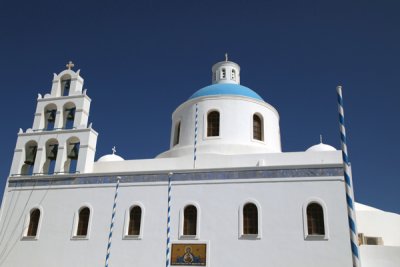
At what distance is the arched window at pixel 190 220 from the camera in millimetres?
11914

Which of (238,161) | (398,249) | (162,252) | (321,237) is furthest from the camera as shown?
(238,161)

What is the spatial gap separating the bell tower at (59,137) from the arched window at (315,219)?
26.4 ft

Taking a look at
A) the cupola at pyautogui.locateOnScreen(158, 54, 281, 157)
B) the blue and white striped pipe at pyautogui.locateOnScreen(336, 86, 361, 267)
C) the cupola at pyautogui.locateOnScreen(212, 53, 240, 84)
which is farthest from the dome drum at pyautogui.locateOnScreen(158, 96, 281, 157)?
the blue and white striped pipe at pyautogui.locateOnScreen(336, 86, 361, 267)

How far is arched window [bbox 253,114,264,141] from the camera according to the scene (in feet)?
51.4

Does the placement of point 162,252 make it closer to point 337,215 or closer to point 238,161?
point 238,161

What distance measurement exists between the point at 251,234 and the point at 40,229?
292 inches

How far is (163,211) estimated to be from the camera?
12227 mm

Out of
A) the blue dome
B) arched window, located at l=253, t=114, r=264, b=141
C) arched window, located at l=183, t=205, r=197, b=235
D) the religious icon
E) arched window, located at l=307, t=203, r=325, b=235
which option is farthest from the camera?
the blue dome

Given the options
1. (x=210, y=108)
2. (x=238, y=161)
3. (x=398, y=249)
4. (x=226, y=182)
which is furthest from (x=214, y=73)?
(x=398, y=249)

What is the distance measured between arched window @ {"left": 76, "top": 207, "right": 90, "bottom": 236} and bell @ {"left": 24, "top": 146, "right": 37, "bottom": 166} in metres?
3.55

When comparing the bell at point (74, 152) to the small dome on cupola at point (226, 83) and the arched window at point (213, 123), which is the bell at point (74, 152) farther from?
the small dome on cupola at point (226, 83)

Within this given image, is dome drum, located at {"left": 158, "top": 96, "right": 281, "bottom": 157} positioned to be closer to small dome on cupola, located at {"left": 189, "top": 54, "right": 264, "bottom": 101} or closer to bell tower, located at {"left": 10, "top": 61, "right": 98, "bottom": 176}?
small dome on cupola, located at {"left": 189, "top": 54, "right": 264, "bottom": 101}

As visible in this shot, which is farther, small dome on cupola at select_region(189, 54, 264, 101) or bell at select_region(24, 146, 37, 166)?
small dome on cupola at select_region(189, 54, 264, 101)

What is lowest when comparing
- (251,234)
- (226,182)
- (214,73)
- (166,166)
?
(251,234)
